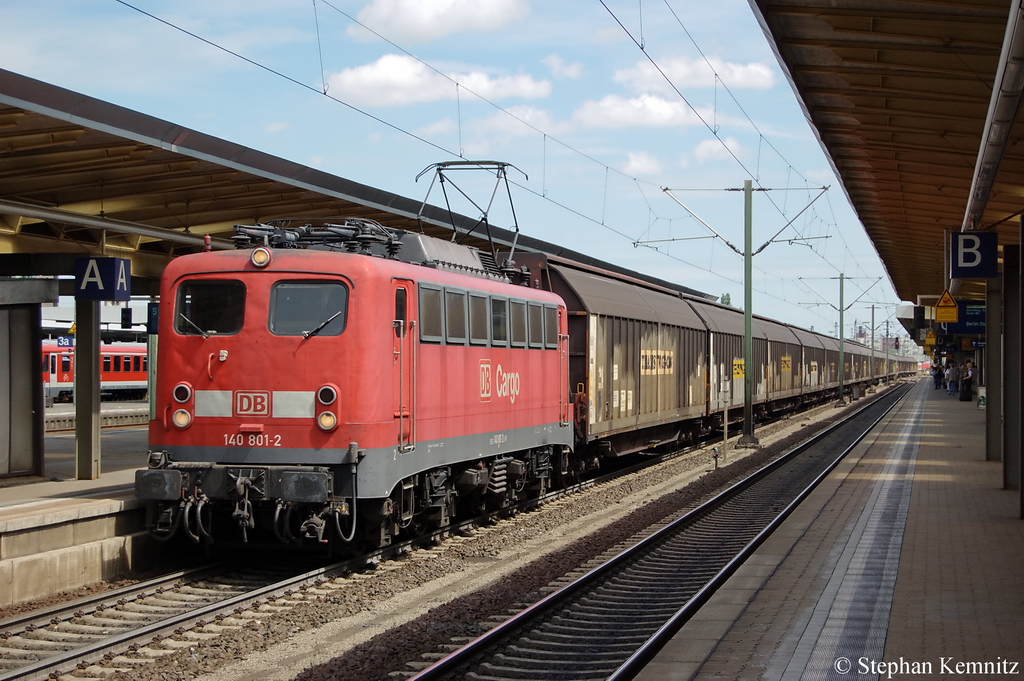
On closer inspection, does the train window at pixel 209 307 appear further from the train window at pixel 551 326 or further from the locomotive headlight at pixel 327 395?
the train window at pixel 551 326

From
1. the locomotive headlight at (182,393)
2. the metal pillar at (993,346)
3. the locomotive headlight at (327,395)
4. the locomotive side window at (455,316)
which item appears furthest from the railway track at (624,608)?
the metal pillar at (993,346)

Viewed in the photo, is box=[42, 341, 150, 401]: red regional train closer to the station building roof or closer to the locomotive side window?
the station building roof

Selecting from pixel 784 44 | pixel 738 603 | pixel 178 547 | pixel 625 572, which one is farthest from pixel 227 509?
pixel 784 44

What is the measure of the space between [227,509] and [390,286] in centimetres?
276

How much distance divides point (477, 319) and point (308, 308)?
274 cm

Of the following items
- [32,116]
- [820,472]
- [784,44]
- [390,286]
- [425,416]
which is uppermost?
[784,44]

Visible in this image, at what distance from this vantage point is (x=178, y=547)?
37.5ft

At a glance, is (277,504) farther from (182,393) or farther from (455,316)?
(455,316)

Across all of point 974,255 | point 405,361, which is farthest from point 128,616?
point 974,255

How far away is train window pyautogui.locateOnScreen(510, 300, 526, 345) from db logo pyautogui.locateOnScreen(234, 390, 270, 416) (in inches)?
169

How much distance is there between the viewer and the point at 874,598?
8.84 m

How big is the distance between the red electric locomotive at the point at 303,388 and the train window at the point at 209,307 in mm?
15

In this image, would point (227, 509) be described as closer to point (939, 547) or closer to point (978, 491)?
point (939, 547)

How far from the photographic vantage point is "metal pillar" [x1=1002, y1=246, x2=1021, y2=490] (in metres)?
15.7
